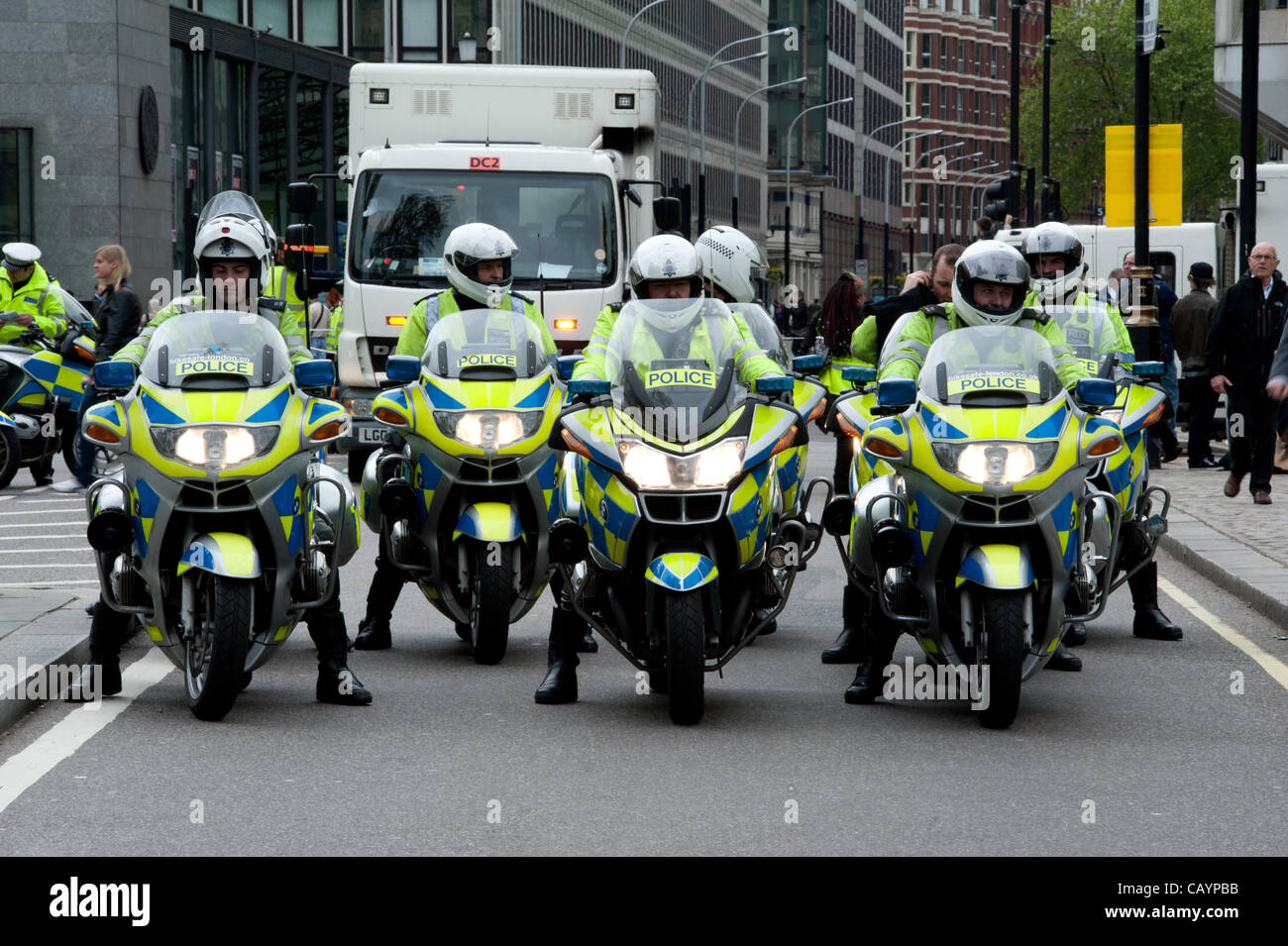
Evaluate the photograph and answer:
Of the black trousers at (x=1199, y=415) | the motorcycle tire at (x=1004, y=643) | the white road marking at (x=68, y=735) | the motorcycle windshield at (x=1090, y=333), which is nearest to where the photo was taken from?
the white road marking at (x=68, y=735)

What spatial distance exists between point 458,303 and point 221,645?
2.85 meters

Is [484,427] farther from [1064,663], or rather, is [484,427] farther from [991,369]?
[1064,663]

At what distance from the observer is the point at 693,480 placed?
8.06 m

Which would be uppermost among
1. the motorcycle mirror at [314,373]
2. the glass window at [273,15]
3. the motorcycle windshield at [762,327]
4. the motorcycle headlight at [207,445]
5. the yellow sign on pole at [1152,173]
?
the glass window at [273,15]

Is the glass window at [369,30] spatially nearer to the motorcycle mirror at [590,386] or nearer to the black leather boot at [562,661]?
the black leather boot at [562,661]

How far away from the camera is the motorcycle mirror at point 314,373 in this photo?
840 centimetres

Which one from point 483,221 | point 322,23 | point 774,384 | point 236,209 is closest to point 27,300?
point 483,221

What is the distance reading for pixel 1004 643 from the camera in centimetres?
787

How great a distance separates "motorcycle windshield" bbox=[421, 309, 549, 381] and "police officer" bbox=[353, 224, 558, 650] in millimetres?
122

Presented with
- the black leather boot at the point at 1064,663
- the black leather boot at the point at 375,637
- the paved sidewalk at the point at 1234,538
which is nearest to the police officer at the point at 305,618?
the black leather boot at the point at 375,637

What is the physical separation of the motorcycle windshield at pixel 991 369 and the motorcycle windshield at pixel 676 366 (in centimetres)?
72
